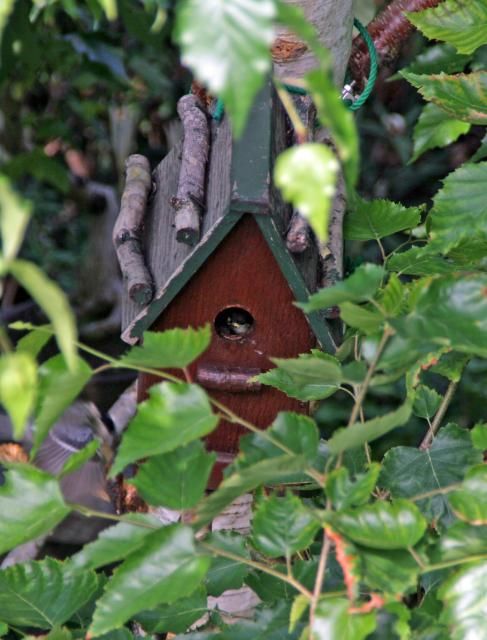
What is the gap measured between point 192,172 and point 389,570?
0.75m

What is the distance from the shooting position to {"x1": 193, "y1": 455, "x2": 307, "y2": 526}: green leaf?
2.58 ft

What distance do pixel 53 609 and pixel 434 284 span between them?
519mm

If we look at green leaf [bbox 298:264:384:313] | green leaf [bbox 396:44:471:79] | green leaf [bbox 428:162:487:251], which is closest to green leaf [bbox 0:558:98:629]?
green leaf [bbox 298:264:384:313]

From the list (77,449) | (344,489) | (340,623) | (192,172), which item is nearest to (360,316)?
(344,489)

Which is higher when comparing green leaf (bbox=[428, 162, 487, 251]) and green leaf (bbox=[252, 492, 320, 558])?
green leaf (bbox=[428, 162, 487, 251])

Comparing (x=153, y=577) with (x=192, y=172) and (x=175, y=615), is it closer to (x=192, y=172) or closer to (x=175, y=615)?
(x=175, y=615)

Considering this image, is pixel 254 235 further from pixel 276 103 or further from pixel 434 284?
pixel 434 284

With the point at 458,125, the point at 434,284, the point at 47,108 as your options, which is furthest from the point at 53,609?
the point at 47,108

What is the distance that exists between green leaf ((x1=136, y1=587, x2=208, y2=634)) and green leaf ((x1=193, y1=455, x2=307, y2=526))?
0.22 metres

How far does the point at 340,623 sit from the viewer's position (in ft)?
2.63

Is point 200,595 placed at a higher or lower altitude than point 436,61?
lower

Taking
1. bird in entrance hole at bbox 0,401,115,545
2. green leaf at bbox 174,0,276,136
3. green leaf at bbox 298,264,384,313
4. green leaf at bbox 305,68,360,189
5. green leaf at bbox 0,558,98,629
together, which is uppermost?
green leaf at bbox 174,0,276,136

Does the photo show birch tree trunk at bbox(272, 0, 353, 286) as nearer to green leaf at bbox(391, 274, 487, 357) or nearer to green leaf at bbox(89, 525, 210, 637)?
green leaf at bbox(391, 274, 487, 357)

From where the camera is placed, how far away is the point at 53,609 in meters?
1.02
